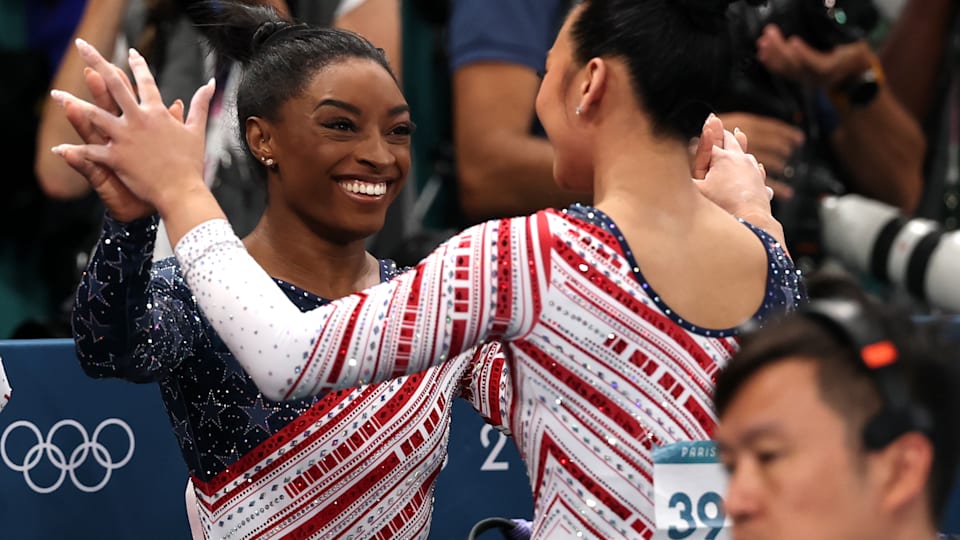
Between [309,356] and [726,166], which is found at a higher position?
[726,166]

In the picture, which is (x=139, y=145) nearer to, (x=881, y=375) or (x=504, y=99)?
(x=881, y=375)

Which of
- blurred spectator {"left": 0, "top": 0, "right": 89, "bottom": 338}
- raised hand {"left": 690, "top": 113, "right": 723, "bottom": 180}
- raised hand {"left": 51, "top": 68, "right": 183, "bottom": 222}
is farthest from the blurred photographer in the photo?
raised hand {"left": 51, "top": 68, "right": 183, "bottom": 222}

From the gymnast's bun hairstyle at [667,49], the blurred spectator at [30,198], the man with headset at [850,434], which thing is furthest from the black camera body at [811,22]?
the man with headset at [850,434]

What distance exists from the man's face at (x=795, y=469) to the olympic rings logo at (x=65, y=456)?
62.9 inches

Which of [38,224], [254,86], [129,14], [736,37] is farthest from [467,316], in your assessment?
[38,224]

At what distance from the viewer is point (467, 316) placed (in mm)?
1689

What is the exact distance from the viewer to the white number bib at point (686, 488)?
1778mm

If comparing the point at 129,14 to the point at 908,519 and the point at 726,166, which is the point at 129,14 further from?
the point at 908,519

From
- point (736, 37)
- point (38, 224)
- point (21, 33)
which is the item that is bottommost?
point (38, 224)

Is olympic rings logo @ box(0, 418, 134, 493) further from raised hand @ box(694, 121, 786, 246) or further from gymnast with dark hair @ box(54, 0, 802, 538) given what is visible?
raised hand @ box(694, 121, 786, 246)

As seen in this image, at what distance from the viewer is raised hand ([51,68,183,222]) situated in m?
1.73

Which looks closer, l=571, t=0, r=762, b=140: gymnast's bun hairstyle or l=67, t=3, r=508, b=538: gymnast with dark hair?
l=571, t=0, r=762, b=140: gymnast's bun hairstyle

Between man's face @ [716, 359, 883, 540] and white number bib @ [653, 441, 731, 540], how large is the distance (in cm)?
32

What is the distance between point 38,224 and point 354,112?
2463mm
